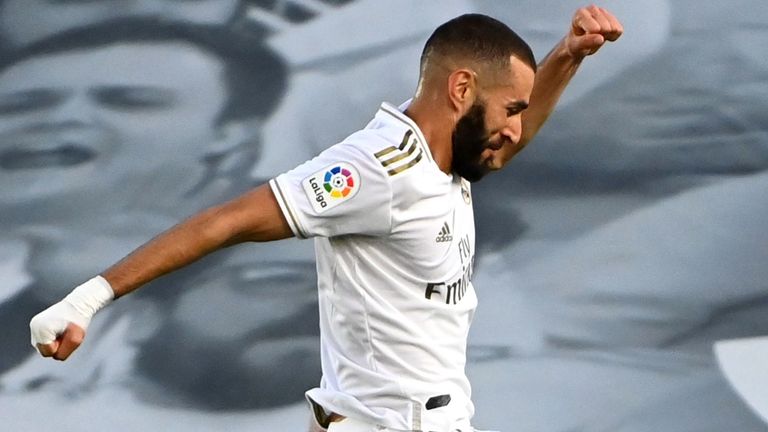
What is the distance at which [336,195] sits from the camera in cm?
319

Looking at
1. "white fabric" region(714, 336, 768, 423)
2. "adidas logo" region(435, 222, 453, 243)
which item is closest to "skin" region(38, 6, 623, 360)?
"adidas logo" region(435, 222, 453, 243)

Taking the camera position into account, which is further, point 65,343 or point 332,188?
point 332,188

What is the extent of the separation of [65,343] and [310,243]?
8.03 feet

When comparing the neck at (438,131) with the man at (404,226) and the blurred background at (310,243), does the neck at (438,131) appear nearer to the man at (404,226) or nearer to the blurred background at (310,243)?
the man at (404,226)

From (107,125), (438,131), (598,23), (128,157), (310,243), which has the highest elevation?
(598,23)

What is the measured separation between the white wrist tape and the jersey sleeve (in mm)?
418

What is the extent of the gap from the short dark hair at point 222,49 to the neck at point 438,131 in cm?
206

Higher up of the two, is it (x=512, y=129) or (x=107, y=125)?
(x=512, y=129)

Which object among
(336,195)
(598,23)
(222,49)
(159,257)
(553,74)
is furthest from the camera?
(222,49)

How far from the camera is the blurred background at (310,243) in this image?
523 centimetres

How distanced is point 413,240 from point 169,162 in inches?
89.6

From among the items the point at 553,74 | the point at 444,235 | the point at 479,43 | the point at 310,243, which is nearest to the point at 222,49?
the point at 310,243

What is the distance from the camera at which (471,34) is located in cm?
342

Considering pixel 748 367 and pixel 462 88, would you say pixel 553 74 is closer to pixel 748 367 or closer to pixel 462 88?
pixel 462 88
